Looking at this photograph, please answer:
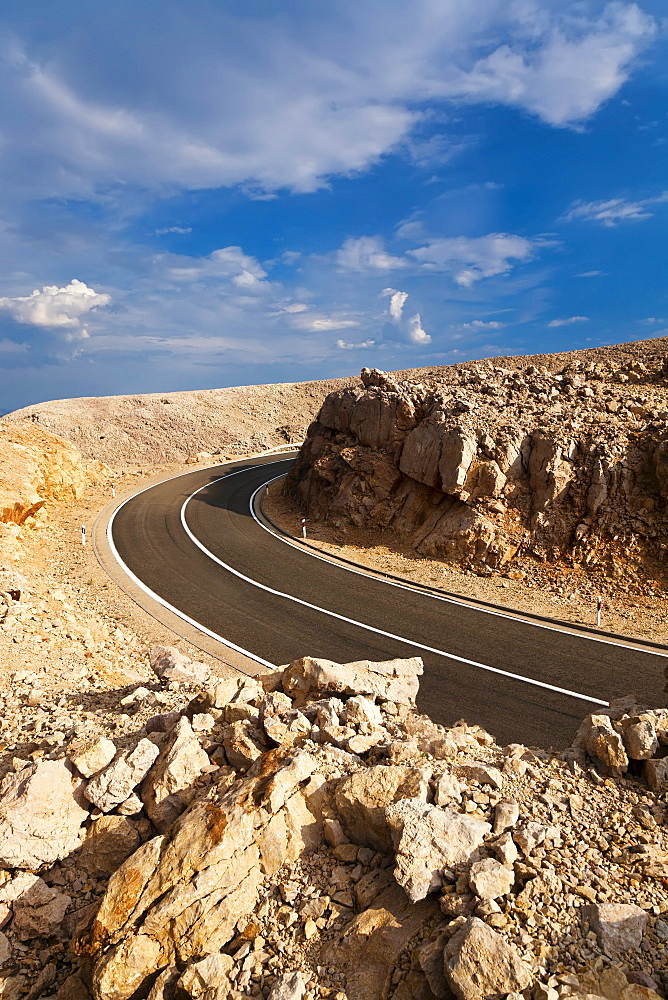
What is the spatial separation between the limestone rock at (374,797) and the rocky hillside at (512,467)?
1427 cm

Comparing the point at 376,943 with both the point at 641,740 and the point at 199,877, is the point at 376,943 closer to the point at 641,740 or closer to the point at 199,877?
the point at 199,877

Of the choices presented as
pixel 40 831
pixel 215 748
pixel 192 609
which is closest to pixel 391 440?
pixel 192 609

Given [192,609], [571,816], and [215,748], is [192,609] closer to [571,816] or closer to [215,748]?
[215,748]

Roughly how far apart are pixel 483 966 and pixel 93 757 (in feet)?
15.9

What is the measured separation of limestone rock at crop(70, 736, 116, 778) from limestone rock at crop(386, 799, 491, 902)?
366 centimetres

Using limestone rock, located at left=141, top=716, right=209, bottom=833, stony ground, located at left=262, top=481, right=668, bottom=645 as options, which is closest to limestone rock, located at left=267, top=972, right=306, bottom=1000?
limestone rock, located at left=141, top=716, right=209, bottom=833

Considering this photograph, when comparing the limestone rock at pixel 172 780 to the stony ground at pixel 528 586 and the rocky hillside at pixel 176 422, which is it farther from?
the rocky hillside at pixel 176 422

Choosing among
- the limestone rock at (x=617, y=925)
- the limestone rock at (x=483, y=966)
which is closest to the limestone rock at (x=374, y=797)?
the limestone rock at (x=483, y=966)

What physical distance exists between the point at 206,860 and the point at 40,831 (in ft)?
7.18

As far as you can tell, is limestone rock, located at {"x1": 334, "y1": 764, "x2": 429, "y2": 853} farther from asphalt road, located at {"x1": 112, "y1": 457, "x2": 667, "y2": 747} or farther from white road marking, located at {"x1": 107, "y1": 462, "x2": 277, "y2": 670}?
white road marking, located at {"x1": 107, "y1": 462, "x2": 277, "y2": 670}

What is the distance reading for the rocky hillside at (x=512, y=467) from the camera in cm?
1769

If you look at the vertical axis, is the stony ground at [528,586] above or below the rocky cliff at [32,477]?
below

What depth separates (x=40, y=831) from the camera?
5754mm

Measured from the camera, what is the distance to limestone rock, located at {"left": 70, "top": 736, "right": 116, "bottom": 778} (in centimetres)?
629
